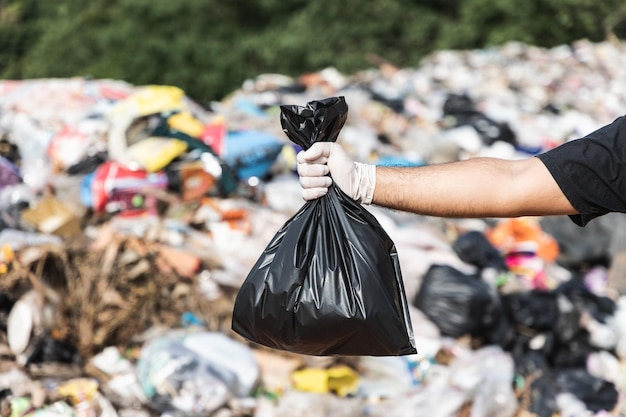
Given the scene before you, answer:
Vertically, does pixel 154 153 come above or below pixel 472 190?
below

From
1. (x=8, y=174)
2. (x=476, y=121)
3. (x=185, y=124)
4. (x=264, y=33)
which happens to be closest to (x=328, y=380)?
(x=185, y=124)

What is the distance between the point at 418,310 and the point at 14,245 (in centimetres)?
184

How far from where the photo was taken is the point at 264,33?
64.2 ft

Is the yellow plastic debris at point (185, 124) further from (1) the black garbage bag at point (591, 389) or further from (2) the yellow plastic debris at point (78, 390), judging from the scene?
(1) the black garbage bag at point (591, 389)

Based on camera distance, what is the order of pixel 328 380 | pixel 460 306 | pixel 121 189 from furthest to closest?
pixel 121 189, pixel 460 306, pixel 328 380

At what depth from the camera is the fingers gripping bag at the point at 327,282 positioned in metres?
1.84

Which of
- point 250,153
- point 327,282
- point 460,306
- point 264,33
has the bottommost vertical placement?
point 264,33

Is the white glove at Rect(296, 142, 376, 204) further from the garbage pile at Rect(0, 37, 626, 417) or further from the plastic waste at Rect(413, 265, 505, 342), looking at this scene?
the plastic waste at Rect(413, 265, 505, 342)

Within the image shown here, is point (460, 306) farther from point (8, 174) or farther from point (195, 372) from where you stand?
point (8, 174)

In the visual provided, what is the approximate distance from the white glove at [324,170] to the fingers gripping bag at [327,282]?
3 cm

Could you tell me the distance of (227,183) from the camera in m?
4.48

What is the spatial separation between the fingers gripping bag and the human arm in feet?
0.42

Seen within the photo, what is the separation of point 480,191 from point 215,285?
1.91 m

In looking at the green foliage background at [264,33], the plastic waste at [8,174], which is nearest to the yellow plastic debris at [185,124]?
the plastic waste at [8,174]
